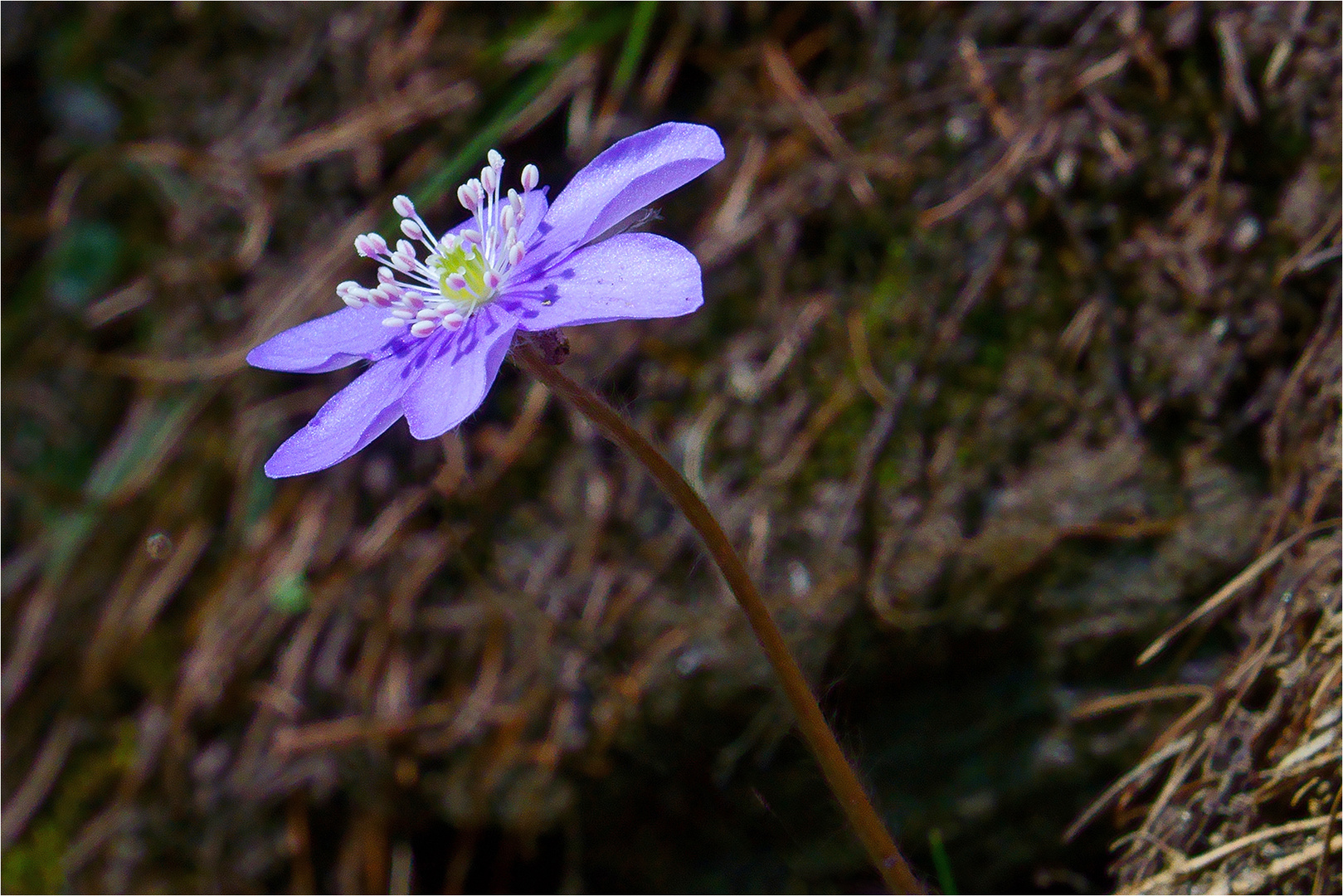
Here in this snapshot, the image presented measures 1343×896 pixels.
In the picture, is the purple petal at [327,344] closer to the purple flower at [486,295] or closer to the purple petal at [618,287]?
the purple flower at [486,295]

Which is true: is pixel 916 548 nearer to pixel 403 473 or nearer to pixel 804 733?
pixel 804 733

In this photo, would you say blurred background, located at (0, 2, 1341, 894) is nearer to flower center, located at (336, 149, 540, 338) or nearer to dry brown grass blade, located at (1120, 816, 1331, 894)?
dry brown grass blade, located at (1120, 816, 1331, 894)

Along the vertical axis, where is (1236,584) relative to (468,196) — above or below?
below

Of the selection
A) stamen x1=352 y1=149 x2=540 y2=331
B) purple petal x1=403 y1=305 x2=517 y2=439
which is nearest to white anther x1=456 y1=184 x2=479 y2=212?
stamen x1=352 y1=149 x2=540 y2=331

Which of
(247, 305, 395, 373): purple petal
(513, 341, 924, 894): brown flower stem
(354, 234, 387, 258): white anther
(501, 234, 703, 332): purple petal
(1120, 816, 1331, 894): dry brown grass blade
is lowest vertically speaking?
(1120, 816, 1331, 894): dry brown grass blade

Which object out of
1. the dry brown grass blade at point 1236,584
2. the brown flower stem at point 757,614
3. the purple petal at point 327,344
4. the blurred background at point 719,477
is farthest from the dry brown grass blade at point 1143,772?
the purple petal at point 327,344

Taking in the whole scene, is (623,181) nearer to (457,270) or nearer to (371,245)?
(457,270)

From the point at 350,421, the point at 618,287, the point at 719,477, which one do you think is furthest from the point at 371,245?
the point at 719,477

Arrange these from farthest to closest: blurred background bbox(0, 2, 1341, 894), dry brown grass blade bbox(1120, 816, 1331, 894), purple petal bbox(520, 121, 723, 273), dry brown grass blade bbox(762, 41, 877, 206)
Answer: dry brown grass blade bbox(762, 41, 877, 206) → blurred background bbox(0, 2, 1341, 894) → dry brown grass blade bbox(1120, 816, 1331, 894) → purple petal bbox(520, 121, 723, 273)
